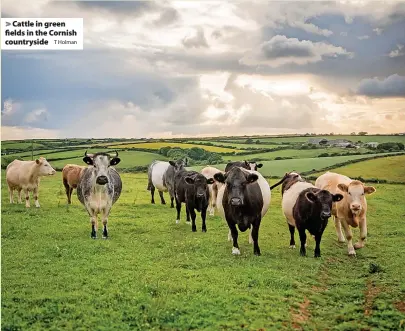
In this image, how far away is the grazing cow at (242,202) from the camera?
611 cm

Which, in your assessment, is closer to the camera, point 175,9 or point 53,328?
point 53,328

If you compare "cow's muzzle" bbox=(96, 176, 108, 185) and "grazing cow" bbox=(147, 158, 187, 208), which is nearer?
"cow's muzzle" bbox=(96, 176, 108, 185)

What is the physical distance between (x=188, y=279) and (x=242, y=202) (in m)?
1.29

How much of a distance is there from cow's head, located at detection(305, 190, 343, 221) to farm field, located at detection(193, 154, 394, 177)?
2.42 m

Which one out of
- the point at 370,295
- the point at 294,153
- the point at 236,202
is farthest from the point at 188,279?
the point at 294,153

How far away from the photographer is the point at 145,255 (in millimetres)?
6137

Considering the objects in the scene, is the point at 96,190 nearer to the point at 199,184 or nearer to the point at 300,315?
the point at 199,184

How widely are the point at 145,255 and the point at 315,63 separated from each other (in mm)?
3788

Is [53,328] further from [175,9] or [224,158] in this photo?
[224,158]

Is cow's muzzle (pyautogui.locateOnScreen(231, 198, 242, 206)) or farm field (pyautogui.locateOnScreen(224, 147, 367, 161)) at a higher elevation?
farm field (pyautogui.locateOnScreen(224, 147, 367, 161))

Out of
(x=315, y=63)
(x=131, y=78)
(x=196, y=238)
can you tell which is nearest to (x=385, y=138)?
(x=315, y=63)

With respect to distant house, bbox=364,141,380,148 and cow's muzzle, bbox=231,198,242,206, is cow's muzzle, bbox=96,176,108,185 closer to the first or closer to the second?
cow's muzzle, bbox=231,198,242,206

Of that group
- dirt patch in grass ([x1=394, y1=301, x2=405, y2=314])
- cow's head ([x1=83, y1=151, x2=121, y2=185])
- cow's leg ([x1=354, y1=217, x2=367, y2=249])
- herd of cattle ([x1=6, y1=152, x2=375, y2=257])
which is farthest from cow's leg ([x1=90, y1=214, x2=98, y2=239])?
dirt patch in grass ([x1=394, y1=301, x2=405, y2=314])

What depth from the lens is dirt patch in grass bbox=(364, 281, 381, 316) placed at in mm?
4445
